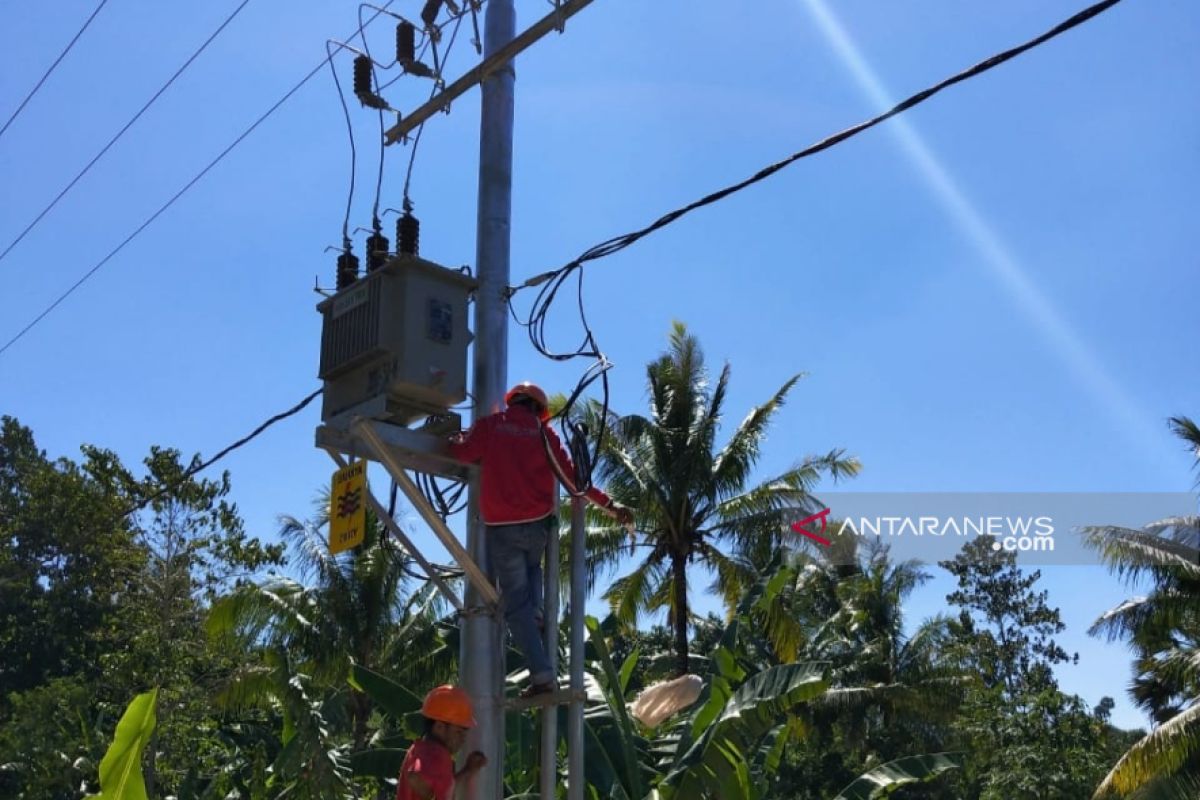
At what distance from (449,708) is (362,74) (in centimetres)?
465

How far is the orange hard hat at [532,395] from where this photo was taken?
634 centimetres

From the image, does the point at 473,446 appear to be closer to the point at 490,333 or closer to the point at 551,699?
the point at 490,333

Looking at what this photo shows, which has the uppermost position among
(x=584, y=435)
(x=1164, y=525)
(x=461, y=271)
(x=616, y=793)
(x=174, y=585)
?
(x=1164, y=525)

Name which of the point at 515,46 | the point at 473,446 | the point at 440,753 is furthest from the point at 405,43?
the point at 440,753

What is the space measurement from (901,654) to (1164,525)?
514 inches

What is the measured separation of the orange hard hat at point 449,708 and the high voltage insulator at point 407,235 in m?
2.49

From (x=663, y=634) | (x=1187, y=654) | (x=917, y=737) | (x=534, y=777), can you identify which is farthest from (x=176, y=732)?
(x=663, y=634)

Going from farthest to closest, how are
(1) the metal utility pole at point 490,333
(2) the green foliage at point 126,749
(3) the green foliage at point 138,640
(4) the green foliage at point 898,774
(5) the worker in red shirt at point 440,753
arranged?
(3) the green foliage at point 138,640, (4) the green foliage at point 898,774, (1) the metal utility pole at point 490,333, (5) the worker in red shirt at point 440,753, (2) the green foliage at point 126,749

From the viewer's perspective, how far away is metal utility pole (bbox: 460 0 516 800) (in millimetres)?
5781

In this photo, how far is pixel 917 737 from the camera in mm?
34500

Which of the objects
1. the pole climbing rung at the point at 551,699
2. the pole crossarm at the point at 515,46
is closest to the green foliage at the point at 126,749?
the pole climbing rung at the point at 551,699

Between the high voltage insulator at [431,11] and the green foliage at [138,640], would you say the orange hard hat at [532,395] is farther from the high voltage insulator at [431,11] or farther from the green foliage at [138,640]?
the green foliage at [138,640]

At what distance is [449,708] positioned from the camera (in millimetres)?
5633

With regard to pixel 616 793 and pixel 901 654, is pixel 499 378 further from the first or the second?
pixel 901 654
